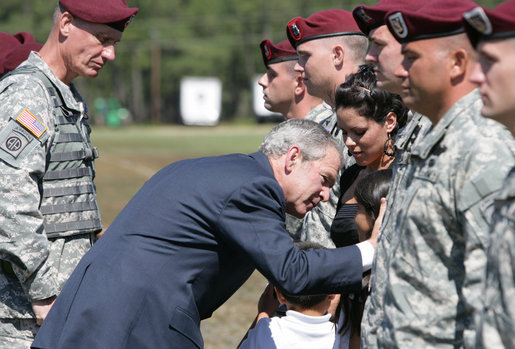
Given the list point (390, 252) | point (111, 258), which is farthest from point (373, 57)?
point (111, 258)

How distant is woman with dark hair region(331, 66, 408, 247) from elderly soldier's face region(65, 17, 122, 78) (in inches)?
51.2

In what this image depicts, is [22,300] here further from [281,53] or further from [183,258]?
[281,53]

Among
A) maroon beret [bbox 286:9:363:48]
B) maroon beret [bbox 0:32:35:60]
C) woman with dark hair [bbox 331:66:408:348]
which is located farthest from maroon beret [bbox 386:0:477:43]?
maroon beret [bbox 0:32:35:60]

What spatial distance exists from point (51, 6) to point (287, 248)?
262 ft

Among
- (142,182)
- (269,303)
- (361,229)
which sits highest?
(361,229)

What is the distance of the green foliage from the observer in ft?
265

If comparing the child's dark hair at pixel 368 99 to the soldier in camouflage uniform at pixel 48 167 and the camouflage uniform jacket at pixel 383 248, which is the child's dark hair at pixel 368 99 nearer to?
the camouflage uniform jacket at pixel 383 248

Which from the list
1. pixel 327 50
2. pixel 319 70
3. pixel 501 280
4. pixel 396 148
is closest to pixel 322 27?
pixel 327 50

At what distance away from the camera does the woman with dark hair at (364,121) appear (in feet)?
13.9

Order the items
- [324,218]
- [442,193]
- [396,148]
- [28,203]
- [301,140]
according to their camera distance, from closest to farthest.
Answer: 1. [442,193]
2. [396,148]
3. [301,140]
4. [28,203]
5. [324,218]

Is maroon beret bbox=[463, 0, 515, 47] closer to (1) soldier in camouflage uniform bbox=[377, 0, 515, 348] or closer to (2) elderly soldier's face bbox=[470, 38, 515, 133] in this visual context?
(2) elderly soldier's face bbox=[470, 38, 515, 133]

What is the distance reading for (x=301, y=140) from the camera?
366cm

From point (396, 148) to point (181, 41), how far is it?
80382 millimetres

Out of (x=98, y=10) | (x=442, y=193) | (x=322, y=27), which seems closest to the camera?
(x=442, y=193)
